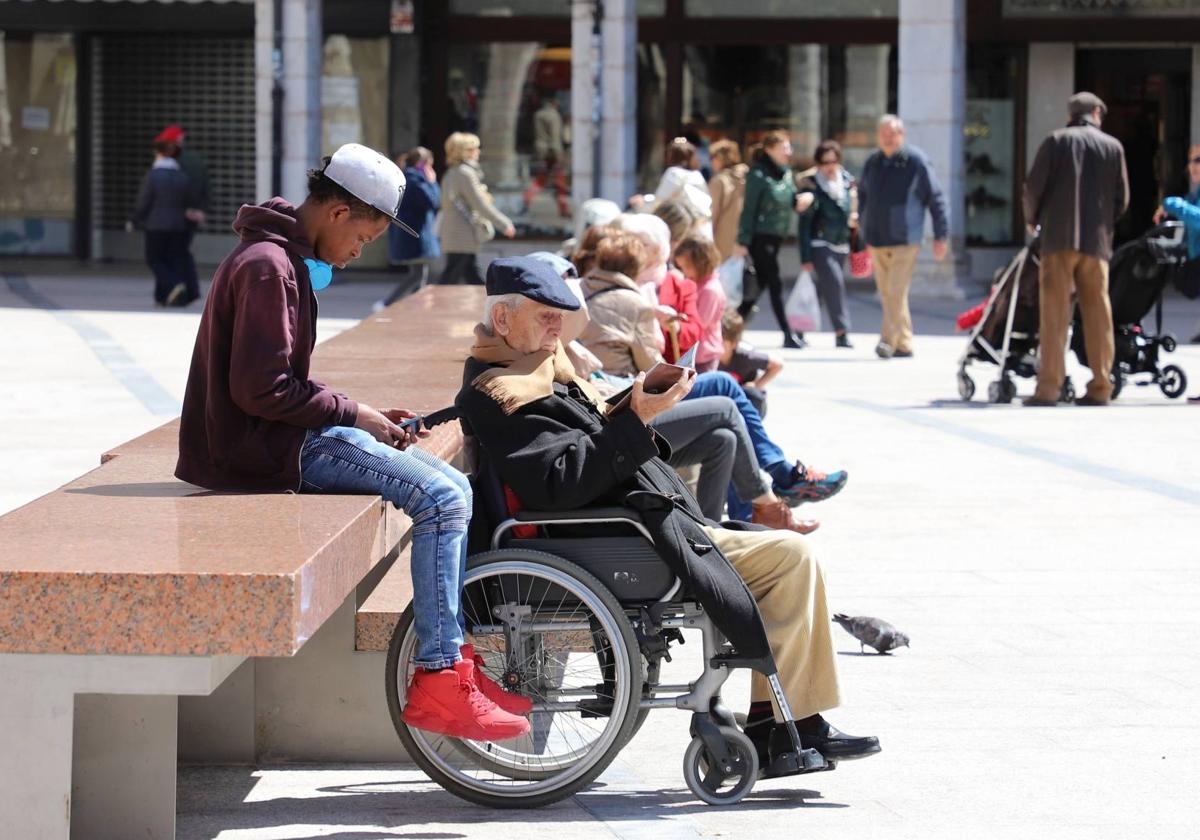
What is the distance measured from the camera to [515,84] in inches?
961

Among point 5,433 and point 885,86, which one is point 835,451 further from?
point 885,86

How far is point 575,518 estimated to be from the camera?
16.0 ft

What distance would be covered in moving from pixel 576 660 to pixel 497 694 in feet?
0.84

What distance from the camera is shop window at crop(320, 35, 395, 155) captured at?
2481cm

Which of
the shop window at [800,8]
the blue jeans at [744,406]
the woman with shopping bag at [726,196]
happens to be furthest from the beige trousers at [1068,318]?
the shop window at [800,8]

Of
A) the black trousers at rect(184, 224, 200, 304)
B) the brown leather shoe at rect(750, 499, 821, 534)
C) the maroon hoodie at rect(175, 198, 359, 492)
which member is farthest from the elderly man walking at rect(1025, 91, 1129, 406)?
the black trousers at rect(184, 224, 200, 304)

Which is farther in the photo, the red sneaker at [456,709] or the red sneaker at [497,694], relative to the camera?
the red sneaker at [497,694]

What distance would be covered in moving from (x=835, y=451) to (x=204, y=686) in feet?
23.2

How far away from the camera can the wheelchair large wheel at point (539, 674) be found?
4.77 meters

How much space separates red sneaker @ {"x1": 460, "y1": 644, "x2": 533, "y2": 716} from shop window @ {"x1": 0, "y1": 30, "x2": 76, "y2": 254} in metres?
21.9

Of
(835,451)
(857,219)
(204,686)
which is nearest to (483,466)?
(204,686)

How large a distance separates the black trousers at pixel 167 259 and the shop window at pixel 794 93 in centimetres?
672

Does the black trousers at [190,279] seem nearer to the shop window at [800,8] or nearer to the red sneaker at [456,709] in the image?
the shop window at [800,8]

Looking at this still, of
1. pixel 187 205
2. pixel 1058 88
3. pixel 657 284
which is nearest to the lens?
pixel 657 284
